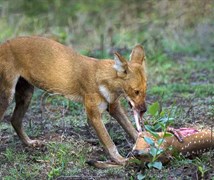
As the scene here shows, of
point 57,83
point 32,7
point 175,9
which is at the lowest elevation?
point 32,7

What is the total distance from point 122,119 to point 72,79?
813 millimetres

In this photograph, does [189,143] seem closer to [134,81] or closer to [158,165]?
[158,165]

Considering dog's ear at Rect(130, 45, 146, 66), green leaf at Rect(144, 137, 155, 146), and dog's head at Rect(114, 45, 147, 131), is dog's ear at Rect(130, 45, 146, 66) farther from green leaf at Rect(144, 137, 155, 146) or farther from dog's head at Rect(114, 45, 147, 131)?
green leaf at Rect(144, 137, 155, 146)

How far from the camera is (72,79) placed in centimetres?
839

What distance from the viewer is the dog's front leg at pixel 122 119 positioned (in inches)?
324

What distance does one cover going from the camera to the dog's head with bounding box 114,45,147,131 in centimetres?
758

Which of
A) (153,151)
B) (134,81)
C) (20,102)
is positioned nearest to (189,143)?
(153,151)

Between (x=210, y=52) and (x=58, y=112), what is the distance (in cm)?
531

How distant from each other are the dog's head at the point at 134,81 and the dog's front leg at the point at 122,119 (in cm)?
52

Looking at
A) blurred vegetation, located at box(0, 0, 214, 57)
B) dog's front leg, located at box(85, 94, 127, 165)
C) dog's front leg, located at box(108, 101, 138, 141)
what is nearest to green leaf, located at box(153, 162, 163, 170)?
dog's front leg, located at box(85, 94, 127, 165)

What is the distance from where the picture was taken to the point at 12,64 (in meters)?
8.28

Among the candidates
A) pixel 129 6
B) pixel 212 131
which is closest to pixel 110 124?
pixel 212 131

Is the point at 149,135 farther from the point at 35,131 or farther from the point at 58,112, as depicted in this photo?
the point at 58,112

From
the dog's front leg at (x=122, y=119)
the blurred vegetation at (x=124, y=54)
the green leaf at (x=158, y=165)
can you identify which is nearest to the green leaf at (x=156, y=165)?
the green leaf at (x=158, y=165)
